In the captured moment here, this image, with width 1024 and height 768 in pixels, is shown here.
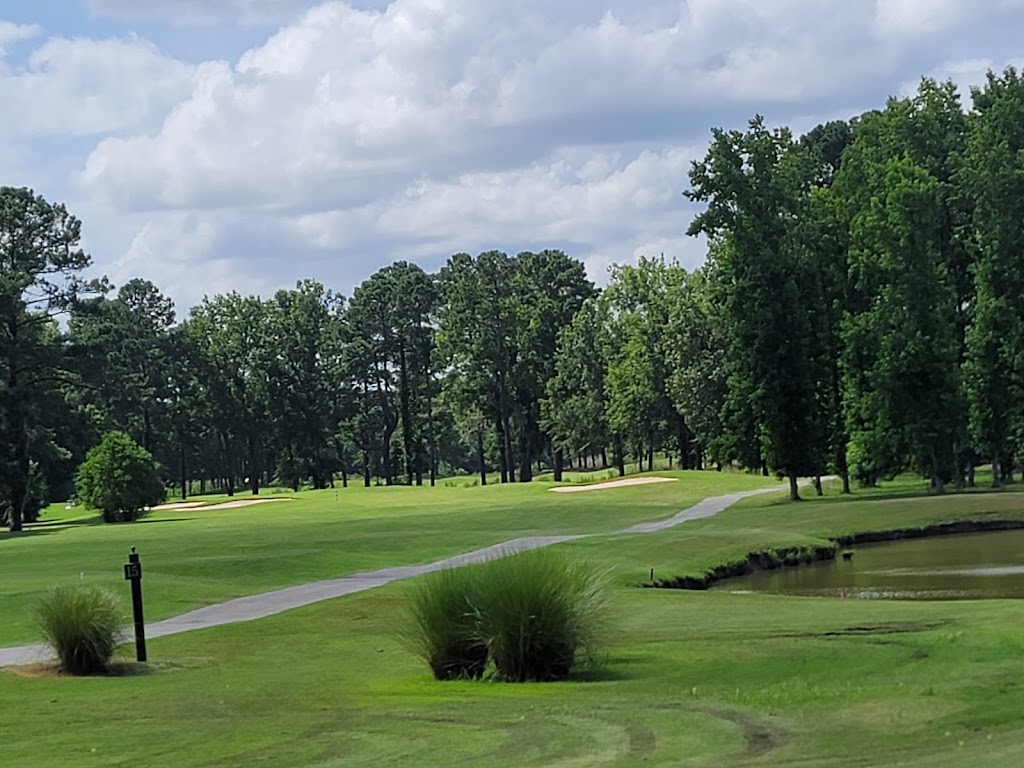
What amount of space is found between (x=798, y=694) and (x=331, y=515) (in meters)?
52.3

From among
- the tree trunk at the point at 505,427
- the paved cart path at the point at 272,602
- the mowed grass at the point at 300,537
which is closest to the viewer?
the paved cart path at the point at 272,602

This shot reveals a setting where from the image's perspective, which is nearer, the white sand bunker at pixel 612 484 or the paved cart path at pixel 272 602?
the paved cart path at pixel 272 602

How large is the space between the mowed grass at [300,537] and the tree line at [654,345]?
23.4ft

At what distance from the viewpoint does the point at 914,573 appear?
109ft

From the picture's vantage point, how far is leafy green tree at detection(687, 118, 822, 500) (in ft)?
194

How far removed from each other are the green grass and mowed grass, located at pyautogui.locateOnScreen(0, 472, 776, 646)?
6.51 m

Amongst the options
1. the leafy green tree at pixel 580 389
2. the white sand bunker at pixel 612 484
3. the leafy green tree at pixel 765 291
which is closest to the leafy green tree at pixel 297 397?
the leafy green tree at pixel 580 389

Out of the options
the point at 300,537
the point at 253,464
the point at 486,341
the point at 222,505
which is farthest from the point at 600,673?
the point at 253,464

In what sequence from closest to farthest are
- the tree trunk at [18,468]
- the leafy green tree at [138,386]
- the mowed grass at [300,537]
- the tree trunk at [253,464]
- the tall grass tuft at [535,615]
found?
the tall grass tuft at [535,615], the mowed grass at [300,537], the tree trunk at [18,468], the tree trunk at [253,464], the leafy green tree at [138,386]

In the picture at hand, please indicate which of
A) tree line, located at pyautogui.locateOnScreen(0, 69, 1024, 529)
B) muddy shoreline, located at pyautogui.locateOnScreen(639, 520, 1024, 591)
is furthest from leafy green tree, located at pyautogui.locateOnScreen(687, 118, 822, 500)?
muddy shoreline, located at pyautogui.locateOnScreen(639, 520, 1024, 591)

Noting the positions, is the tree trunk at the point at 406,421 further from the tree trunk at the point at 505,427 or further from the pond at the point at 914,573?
the pond at the point at 914,573

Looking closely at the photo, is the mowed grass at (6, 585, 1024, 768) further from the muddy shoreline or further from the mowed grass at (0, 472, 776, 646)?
the muddy shoreline

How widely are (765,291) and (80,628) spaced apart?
44.5 m

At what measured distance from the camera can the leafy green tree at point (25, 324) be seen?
74000 millimetres
